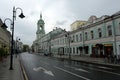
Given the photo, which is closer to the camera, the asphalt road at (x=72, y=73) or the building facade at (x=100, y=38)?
the asphalt road at (x=72, y=73)

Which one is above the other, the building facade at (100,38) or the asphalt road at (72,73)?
the building facade at (100,38)

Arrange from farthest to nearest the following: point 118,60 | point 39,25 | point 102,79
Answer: point 39,25 → point 118,60 → point 102,79

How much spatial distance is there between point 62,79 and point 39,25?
118 meters

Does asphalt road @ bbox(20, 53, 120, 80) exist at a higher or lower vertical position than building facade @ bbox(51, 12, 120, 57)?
lower

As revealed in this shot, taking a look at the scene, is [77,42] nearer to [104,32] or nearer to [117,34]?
[104,32]

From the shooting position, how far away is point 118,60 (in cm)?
2569

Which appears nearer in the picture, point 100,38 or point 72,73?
point 72,73

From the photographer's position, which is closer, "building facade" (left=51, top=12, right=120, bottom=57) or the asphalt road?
the asphalt road

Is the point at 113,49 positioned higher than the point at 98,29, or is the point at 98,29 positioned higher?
the point at 98,29

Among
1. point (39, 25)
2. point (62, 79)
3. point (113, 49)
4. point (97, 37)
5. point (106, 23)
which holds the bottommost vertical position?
point (62, 79)

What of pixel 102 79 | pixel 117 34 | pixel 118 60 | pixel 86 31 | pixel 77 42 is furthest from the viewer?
pixel 77 42

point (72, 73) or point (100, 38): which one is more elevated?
point (100, 38)

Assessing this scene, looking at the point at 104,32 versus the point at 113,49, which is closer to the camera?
the point at 113,49

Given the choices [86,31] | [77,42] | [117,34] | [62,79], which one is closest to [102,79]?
[62,79]
